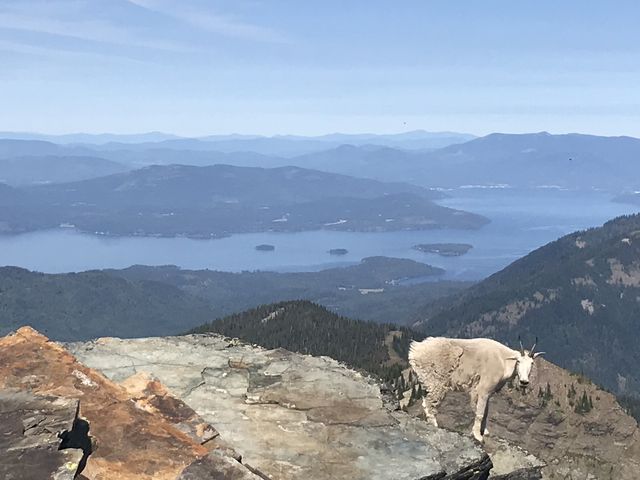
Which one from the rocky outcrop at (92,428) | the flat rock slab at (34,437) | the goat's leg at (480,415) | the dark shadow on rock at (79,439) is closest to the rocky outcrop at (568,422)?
the goat's leg at (480,415)

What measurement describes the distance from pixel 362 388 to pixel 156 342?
7934mm

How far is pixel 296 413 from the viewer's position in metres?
14.4

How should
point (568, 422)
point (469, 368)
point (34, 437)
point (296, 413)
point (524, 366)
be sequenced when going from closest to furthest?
point (34, 437), point (296, 413), point (524, 366), point (469, 368), point (568, 422)

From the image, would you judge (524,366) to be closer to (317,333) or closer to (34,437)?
(34,437)

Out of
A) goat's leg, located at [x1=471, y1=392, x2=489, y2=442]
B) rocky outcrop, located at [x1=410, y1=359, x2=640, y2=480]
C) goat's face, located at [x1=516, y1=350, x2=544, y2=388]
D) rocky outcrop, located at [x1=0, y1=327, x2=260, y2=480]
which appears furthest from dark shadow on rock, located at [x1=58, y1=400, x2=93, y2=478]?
rocky outcrop, located at [x1=410, y1=359, x2=640, y2=480]

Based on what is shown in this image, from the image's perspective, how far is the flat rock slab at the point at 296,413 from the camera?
12.2 metres

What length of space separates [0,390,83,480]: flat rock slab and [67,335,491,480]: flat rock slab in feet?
12.6

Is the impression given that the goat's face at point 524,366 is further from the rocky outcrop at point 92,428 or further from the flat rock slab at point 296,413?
the rocky outcrop at point 92,428

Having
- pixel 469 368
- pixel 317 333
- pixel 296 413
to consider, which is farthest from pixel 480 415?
pixel 317 333

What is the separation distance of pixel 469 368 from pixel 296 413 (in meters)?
6.18

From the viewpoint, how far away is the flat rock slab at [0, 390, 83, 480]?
8.51 m

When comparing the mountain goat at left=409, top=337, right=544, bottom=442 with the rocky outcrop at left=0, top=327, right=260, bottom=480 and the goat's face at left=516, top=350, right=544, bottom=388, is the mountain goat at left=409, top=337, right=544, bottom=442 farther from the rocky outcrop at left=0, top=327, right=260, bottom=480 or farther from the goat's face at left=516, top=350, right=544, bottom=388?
the rocky outcrop at left=0, top=327, right=260, bottom=480

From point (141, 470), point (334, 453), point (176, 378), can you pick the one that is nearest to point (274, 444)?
point (334, 453)

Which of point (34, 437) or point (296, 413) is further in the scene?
point (296, 413)
